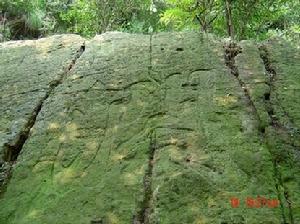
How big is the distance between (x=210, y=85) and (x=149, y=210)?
177 cm

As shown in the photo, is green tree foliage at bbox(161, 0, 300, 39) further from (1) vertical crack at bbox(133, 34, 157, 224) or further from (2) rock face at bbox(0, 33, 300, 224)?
(1) vertical crack at bbox(133, 34, 157, 224)

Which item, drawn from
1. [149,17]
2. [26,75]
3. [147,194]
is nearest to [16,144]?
[26,75]

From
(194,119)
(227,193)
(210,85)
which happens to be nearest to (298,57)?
(210,85)

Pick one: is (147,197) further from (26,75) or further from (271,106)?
(26,75)

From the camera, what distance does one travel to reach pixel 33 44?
6.00 m

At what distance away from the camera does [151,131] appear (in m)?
4.29

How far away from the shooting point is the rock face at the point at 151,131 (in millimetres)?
3586

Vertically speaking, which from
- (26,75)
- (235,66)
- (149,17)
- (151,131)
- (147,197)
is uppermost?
(235,66)

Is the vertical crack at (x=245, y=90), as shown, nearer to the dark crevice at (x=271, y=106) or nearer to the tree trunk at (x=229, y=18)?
the dark crevice at (x=271, y=106)

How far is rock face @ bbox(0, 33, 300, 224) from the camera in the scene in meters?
3.59
